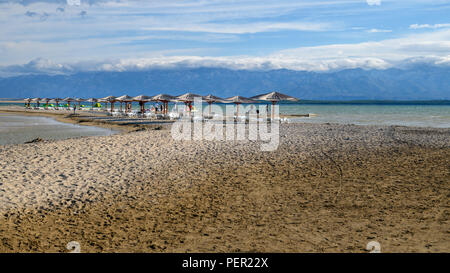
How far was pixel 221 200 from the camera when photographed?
7.42 metres

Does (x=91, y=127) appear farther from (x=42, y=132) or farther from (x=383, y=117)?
(x=383, y=117)

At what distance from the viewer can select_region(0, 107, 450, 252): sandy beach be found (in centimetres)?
540

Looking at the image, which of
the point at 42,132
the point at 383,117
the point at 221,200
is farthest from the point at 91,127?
the point at 383,117

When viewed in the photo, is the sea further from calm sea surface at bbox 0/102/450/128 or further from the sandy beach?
the sandy beach

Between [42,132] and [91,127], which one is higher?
[91,127]

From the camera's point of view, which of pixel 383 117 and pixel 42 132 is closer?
pixel 42 132

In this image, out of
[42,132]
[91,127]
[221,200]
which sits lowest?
[221,200]

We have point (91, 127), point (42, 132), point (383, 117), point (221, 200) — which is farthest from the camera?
point (383, 117)

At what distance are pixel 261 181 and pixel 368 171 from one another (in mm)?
3020

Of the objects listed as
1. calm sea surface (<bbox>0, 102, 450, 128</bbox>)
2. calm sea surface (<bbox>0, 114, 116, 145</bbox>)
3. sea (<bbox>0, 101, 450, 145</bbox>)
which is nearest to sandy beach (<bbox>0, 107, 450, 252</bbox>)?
calm sea surface (<bbox>0, 114, 116, 145</bbox>)

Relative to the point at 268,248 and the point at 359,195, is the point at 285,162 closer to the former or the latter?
the point at 359,195
